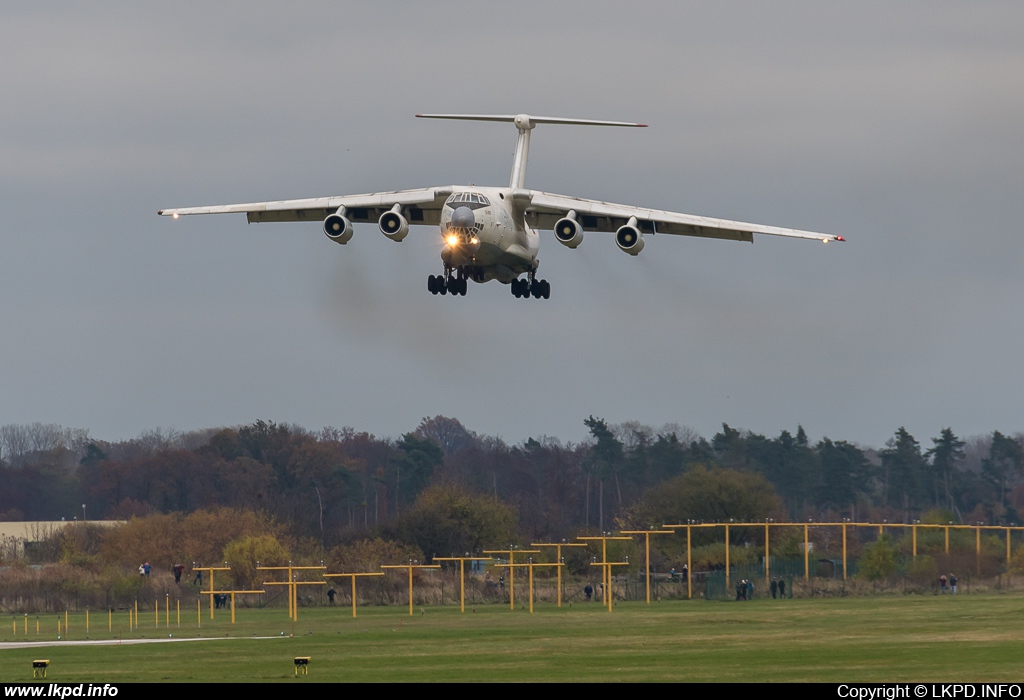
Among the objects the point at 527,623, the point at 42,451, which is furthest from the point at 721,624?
the point at 42,451

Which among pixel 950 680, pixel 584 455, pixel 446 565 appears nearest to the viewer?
pixel 950 680

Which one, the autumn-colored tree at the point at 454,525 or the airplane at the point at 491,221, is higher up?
the airplane at the point at 491,221

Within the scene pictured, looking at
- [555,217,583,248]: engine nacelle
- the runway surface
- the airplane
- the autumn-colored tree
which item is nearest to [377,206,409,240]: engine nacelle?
the airplane

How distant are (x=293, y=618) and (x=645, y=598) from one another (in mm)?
10901

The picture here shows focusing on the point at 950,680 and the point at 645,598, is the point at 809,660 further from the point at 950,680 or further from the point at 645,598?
the point at 645,598

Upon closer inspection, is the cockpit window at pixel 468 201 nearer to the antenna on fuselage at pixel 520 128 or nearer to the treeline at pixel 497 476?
the antenna on fuselage at pixel 520 128

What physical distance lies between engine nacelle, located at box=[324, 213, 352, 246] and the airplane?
0.02 m

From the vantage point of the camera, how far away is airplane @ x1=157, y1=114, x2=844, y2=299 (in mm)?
33250

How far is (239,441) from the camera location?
75188mm

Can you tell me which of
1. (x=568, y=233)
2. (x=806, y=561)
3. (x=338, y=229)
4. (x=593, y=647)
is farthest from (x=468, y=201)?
(x=806, y=561)

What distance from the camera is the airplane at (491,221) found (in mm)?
33250

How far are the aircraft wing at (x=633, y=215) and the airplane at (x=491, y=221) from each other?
0.02 meters

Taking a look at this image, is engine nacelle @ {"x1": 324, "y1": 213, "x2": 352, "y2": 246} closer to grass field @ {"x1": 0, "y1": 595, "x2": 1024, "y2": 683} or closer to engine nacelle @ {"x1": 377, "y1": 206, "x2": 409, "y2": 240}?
engine nacelle @ {"x1": 377, "y1": 206, "x2": 409, "y2": 240}

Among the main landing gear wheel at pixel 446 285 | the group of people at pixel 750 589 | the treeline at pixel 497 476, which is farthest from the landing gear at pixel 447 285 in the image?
the treeline at pixel 497 476
